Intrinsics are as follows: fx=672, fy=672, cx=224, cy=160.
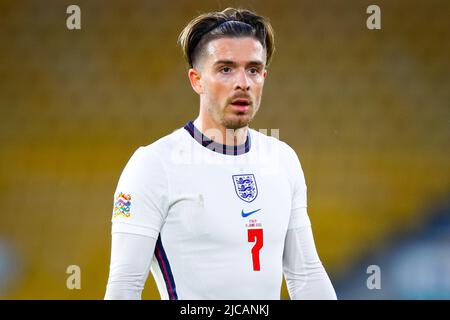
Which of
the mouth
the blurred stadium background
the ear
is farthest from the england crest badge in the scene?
the blurred stadium background

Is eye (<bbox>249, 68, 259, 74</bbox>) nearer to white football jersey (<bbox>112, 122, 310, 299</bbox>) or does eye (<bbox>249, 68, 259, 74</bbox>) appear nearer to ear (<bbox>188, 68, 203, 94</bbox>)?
ear (<bbox>188, 68, 203, 94</bbox>)

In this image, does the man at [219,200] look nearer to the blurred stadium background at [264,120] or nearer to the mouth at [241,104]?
the mouth at [241,104]

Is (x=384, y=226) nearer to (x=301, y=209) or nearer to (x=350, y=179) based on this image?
(x=350, y=179)

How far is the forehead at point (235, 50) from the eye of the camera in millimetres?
2322

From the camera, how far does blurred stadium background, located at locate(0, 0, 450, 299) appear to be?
19.3 feet

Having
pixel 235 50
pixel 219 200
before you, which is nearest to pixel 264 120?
pixel 235 50

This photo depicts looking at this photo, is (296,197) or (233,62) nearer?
(233,62)

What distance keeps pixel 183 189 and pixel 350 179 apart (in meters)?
3.98

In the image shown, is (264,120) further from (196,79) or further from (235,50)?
(235,50)

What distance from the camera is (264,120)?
6.13m

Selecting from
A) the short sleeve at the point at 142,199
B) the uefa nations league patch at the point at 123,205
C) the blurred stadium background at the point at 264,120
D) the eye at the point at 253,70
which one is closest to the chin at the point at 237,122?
→ the eye at the point at 253,70

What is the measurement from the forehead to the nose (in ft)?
0.18

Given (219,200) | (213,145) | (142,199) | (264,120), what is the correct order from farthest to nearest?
1. (264,120)
2. (213,145)
3. (219,200)
4. (142,199)

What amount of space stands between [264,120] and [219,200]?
3.92 m
